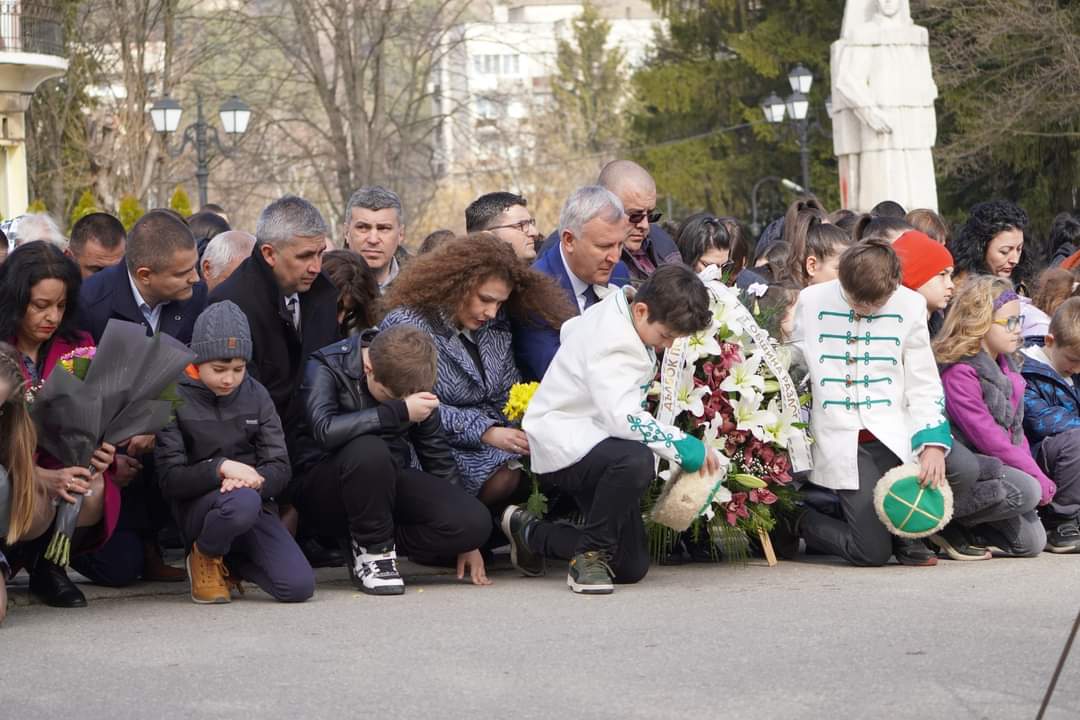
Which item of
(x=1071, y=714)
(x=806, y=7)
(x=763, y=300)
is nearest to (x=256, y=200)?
(x=806, y=7)

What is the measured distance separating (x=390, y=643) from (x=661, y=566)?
2.33m

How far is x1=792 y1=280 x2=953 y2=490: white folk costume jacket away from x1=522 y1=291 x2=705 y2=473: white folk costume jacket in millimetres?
878

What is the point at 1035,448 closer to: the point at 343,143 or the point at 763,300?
the point at 763,300

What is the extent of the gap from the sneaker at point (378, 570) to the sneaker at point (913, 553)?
2.39 meters

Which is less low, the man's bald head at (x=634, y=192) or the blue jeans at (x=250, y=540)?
the man's bald head at (x=634, y=192)

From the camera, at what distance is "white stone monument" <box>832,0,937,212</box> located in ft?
81.3

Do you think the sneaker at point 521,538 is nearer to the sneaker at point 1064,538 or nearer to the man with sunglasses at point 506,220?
the man with sunglasses at point 506,220

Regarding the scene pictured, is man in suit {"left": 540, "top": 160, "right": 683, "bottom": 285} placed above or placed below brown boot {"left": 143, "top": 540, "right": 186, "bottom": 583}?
above

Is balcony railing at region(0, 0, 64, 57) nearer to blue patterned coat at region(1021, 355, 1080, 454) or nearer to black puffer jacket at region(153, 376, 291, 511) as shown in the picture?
black puffer jacket at region(153, 376, 291, 511)

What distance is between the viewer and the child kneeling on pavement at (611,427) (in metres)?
7.93

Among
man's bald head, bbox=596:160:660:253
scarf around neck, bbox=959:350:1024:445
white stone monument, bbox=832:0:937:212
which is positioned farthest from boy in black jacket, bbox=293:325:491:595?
white stone monument, bbox=832:0:937:212

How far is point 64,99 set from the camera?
3984cm

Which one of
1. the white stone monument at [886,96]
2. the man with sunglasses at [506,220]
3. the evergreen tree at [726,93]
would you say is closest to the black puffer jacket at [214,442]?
the man with sunglasses at [506,220]

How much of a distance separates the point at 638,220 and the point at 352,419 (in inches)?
103
